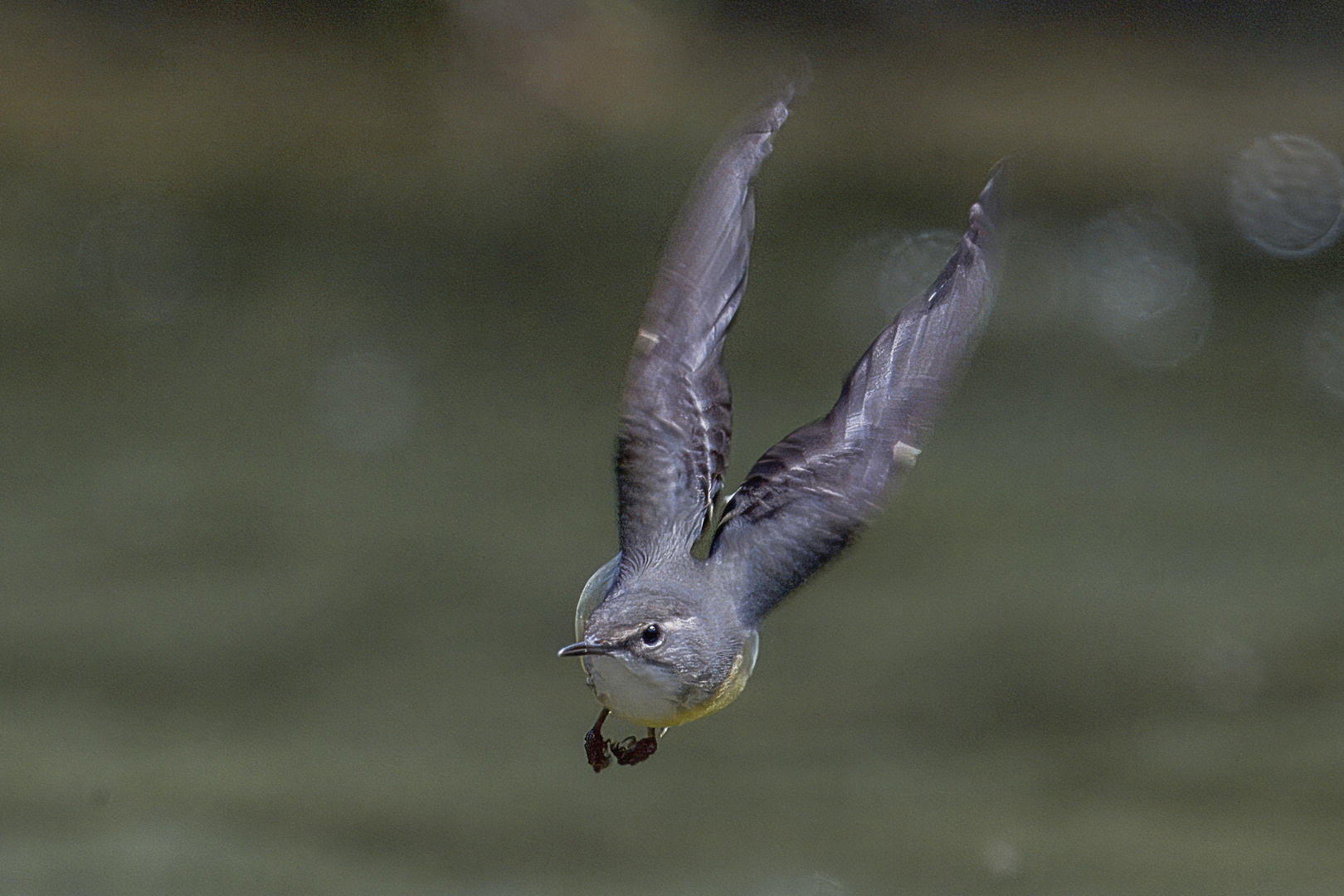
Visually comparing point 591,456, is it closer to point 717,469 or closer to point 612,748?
point 717,469

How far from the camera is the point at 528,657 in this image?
5703 mm

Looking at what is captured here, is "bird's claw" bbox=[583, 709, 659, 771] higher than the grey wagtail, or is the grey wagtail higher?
the grey wagtail

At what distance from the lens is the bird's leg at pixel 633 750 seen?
7.52 feet

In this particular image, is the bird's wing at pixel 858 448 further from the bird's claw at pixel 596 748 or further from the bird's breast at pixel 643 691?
the bird's claw at pixel 596 748

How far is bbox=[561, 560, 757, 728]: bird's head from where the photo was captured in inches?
84.6

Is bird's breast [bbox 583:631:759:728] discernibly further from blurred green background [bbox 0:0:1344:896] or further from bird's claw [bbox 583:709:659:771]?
blurred green background [bbox 0:0:1344:896]

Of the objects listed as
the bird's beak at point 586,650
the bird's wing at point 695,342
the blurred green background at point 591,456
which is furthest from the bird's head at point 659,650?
the blurred green background at point 591,456

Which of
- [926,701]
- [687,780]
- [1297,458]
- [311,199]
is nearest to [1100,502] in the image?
[1297,458]

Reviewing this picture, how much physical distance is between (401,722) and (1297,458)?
12.9ft

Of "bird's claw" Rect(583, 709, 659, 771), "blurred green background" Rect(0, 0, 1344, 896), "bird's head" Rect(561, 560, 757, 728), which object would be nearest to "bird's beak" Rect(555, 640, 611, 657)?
"bird's head" Rect(561, 560, 757, 728)

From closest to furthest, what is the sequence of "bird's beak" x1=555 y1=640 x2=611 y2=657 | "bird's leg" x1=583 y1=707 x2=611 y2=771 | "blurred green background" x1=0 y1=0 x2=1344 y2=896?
"bird's beak" x1=555 y1=640 x2=611 y2=657, "bird's leg" x1=583 y1=707 x2=611 y2=771, "blurred green background" x1=0 y1=0 x2=1344 y2=896

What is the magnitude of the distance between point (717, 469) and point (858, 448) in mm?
224

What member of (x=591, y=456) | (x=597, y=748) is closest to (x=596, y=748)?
(x=597, y=748)

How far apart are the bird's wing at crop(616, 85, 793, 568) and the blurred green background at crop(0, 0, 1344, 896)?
261cm
